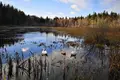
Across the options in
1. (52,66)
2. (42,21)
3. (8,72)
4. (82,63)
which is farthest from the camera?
(42,21)

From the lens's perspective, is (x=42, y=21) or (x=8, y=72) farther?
(x=42, y=21)

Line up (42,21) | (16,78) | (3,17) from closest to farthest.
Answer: (16,78)
(3,17)
(42,21)

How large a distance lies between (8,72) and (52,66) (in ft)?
8.34

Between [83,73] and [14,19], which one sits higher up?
[14,19]

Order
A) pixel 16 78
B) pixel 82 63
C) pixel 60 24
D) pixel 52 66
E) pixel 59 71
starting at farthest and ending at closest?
pixel 60 24, pixel 82 63, pixel 52 66, pixel 59 71, pixel 16 78

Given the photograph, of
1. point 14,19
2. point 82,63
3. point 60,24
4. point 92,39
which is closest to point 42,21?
point 60,24

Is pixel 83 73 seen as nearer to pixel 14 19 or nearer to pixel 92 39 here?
pixel 92 39

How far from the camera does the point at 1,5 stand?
72.0m

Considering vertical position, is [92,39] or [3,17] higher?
[3,17]

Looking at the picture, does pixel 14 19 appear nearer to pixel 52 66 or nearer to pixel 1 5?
pixel 1 5

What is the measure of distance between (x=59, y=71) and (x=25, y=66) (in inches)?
73.6

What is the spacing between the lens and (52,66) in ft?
29.6

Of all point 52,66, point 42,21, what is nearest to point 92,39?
point 52,66

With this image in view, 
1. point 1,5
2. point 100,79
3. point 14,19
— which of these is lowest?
point 100,79
